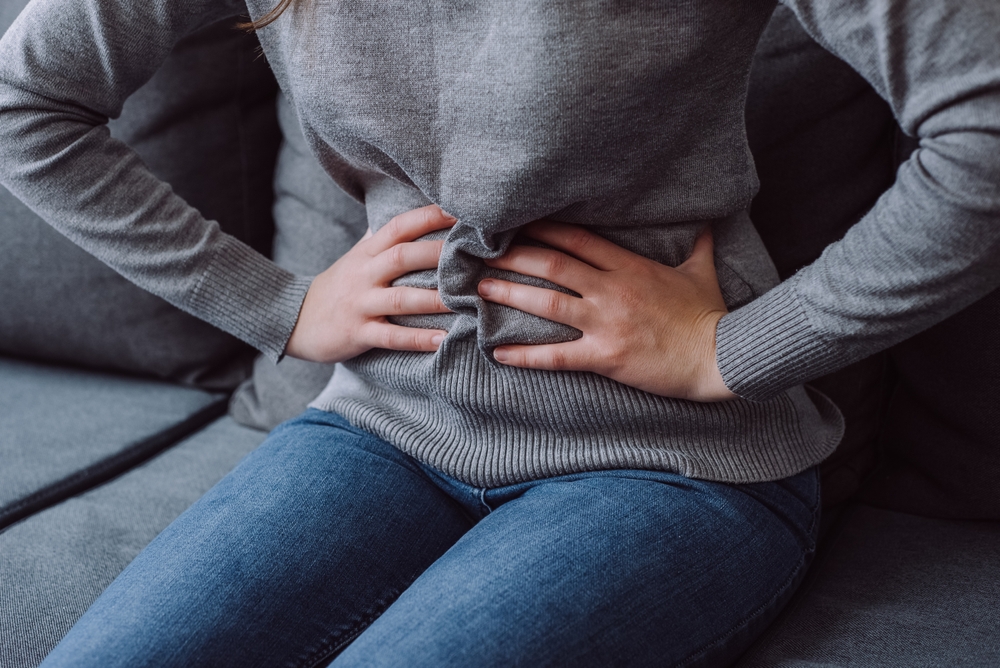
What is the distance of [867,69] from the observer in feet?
2.01

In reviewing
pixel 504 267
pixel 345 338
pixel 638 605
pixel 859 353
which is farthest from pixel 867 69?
pixel 345 338

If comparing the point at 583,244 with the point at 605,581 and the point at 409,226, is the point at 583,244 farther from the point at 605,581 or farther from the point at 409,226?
the point at 605,581

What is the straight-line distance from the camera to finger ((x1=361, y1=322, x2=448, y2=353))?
0.80 m

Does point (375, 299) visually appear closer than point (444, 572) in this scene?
No

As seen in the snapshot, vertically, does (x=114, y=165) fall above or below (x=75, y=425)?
above

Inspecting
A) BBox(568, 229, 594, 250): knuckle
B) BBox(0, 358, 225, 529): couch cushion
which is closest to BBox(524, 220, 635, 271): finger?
BBox(568, 229, 594, 250): knuckle

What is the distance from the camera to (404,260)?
83cm

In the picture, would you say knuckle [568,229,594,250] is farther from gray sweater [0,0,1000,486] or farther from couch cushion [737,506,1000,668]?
couch cushion [737,506,1000,668]

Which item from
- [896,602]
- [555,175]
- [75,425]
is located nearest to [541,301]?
[555,175]

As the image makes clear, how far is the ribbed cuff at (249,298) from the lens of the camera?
90 cm

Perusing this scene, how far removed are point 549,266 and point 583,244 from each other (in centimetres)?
4

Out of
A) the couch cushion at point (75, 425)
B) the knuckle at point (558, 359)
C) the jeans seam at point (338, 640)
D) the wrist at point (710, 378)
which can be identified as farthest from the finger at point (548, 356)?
the couch cushion at point (75, 425)

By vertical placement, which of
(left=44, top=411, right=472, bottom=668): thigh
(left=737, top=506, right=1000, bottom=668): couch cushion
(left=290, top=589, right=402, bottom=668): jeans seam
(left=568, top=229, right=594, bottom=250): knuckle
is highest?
(left=568, top=229, right=594, bottom=250): knuckle

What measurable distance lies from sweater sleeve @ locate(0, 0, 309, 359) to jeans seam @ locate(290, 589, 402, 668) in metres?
0.34
